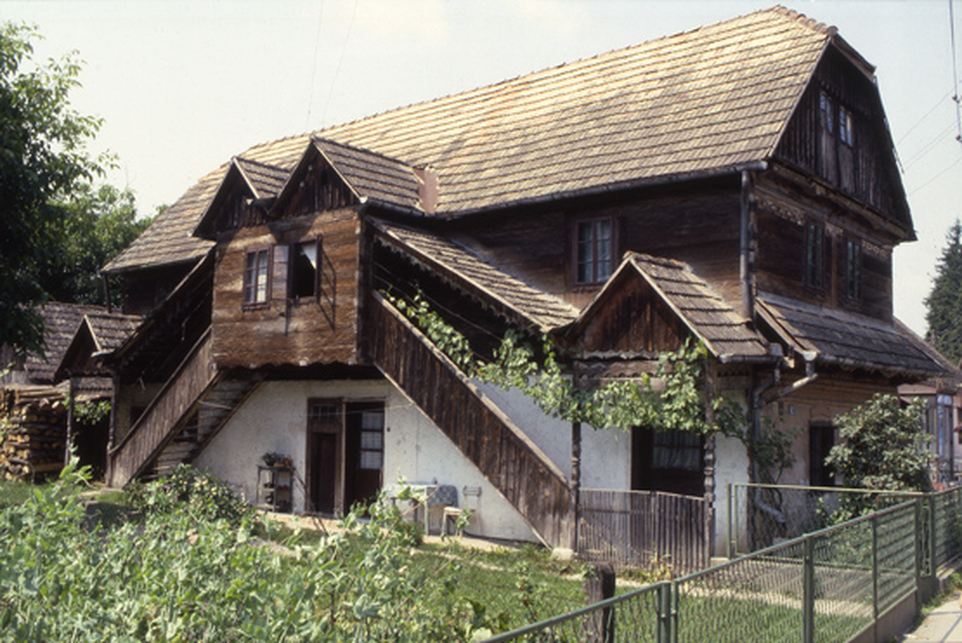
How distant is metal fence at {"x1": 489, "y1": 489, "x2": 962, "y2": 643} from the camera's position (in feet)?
17.4

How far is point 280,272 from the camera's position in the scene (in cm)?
1723

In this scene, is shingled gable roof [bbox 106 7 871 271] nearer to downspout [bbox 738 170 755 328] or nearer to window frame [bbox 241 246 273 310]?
downspout [bbox 738 170 755 328]

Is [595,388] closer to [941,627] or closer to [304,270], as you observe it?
[941,627]

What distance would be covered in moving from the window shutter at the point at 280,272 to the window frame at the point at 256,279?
0.61ft

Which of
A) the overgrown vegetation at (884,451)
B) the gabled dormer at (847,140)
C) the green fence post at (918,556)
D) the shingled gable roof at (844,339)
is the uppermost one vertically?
the gabled dormer at (847,140)

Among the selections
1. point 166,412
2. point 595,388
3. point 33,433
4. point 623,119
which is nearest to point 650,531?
point 595,388

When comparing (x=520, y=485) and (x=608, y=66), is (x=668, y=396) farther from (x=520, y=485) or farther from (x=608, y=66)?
(x=608, y=66)

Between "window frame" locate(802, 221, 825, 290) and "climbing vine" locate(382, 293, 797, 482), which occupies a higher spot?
"window frame" locate(802, 221, 825, 290)

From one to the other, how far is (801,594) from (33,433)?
2164 cm

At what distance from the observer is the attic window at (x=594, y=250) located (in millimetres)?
16031

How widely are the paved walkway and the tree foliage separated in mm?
2297

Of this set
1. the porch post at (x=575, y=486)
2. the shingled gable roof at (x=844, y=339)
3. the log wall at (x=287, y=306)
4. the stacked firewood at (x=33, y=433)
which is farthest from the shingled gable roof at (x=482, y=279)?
the stacked firewood at (x=33, y=433)

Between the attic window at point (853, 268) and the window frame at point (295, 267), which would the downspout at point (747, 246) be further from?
the window frame at point (295, 267)

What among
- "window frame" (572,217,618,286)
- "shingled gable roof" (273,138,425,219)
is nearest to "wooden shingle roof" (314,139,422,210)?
"shingled gable roof" (273,138,425,219)
